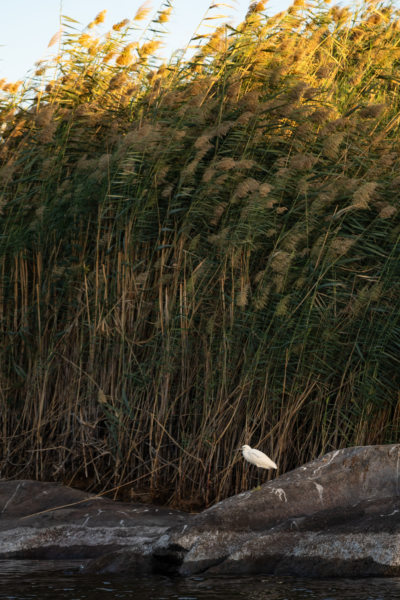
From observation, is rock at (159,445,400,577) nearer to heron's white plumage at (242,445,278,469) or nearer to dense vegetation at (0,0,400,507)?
heron's white plumage at (242,445,278,469)

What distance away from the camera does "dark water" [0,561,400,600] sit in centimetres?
427

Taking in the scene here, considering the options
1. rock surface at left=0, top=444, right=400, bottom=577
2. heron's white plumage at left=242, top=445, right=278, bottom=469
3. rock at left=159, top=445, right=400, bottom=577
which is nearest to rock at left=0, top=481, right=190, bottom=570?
rock surface at left=0, top=444, right=400, bottom=577

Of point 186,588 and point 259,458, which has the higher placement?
point 259,458

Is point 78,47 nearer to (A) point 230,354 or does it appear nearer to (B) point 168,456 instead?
(A) point 230,354

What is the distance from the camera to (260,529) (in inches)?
Result: 205

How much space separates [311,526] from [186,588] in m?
0.86

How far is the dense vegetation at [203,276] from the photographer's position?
629 cm

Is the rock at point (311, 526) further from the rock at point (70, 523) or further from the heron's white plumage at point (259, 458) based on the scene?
the rock at point (70, 523)

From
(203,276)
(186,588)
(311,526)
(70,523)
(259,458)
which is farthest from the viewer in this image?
(203,276)

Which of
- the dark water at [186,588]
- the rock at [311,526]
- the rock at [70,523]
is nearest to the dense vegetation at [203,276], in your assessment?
the rock at [70,523]

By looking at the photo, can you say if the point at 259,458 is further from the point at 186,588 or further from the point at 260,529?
the point at 186,588

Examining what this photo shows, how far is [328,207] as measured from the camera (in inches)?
258

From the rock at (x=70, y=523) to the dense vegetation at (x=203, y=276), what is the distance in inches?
14.1

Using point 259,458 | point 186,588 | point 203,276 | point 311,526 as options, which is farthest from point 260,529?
point 203,276
